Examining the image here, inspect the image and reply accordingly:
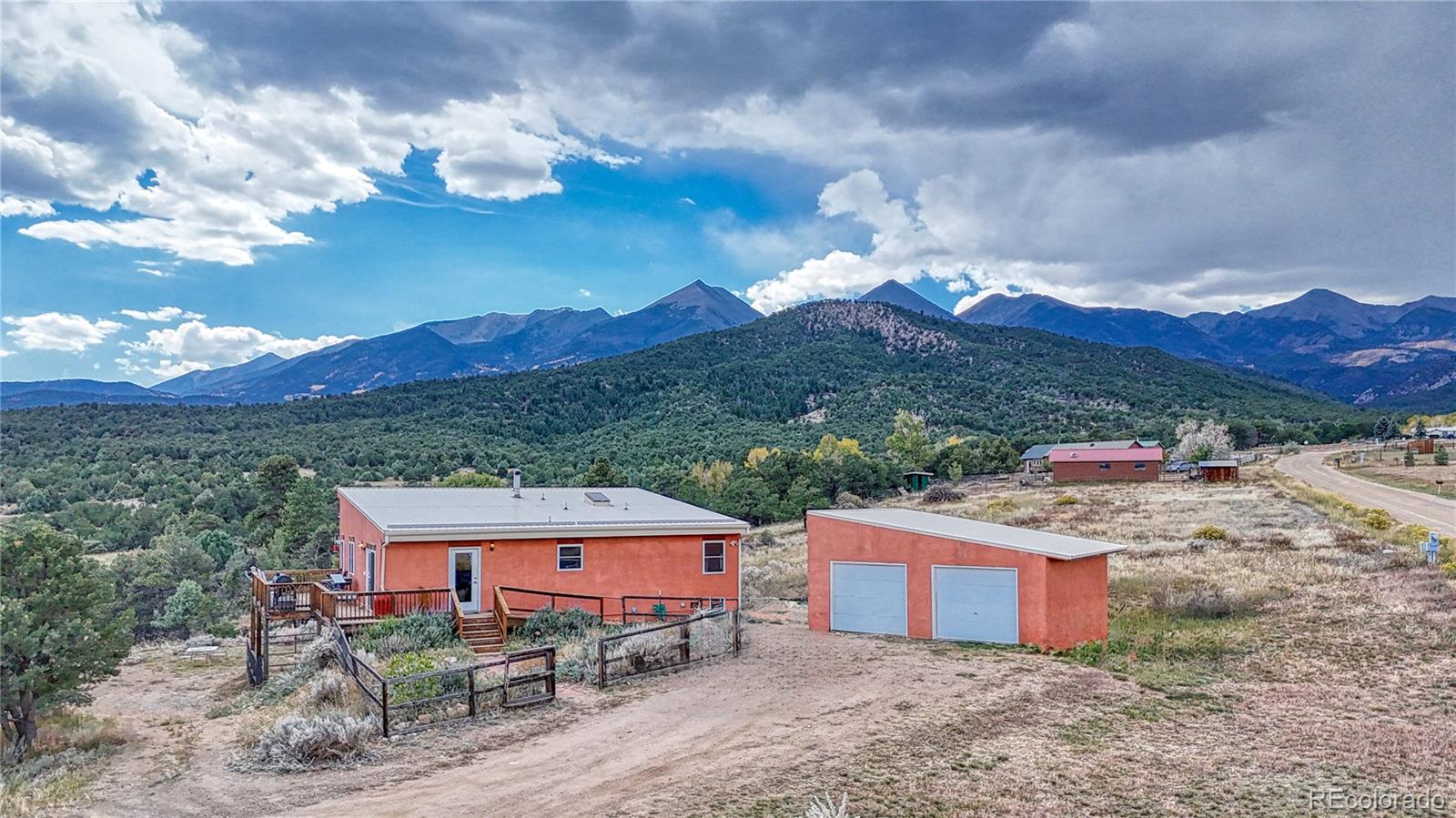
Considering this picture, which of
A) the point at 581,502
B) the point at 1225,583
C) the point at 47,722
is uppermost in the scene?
the point at 581,502

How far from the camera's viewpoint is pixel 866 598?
19.0 m

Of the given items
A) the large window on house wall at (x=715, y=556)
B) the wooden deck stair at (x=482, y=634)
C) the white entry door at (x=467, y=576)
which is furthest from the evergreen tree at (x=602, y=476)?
the wooden deck stair at (x=482, y=634)

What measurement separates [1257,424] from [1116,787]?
9601 centimetres

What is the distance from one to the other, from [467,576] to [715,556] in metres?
6.32

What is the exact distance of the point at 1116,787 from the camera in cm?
873

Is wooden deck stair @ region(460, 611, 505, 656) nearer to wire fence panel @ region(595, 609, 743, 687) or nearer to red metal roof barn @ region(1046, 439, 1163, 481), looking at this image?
wire fence panel @ region(595, 609, 743, 687)

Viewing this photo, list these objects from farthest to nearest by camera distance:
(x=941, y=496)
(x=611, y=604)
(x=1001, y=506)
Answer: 1. (x=941, y=496)
2. (x=1001, y=506)
3. (x=611, y=604)

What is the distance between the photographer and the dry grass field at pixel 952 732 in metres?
8.66

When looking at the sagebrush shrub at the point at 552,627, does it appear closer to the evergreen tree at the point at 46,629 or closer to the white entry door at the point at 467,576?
the white entry door at the point at 467,576

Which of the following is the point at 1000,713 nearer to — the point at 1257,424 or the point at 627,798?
the point at 627,798

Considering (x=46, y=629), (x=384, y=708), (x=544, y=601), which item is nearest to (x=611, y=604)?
(x=544, y=601)

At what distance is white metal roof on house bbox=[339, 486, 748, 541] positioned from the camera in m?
19.9

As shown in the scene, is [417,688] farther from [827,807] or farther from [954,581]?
[954,581]

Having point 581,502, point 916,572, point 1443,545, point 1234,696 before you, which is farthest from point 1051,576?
point 1443,545
